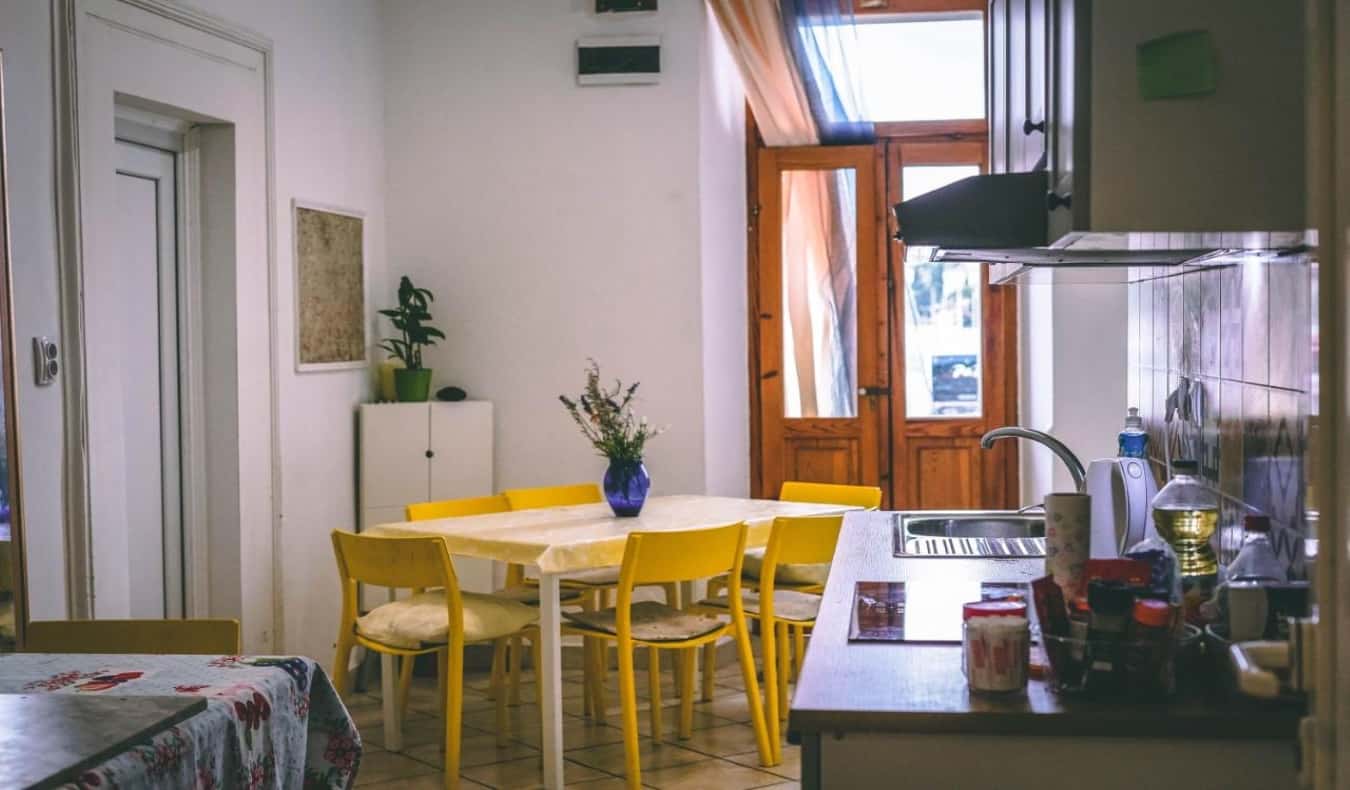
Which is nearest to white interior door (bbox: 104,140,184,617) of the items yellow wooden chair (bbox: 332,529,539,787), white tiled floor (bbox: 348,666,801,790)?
yellow wooden chair (bbox: 332,529,539,787)

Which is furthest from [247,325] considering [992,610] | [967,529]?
[992,610]

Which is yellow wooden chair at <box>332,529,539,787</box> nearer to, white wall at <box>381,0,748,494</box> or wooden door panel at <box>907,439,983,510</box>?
white wall at <box>381,0,748,494</box>

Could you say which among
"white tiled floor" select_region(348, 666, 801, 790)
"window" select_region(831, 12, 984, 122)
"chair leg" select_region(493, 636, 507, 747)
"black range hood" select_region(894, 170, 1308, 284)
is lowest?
"white tiled floor" select_region(348, 666, 801, 790)

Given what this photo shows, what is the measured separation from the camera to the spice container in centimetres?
198

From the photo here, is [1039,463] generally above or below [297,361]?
below

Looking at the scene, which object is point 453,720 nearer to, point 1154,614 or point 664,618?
point 664,618

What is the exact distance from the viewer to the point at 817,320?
677 centimetres

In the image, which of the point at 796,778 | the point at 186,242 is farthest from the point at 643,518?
the point at 186,242

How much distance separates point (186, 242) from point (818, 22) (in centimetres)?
274

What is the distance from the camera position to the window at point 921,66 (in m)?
6.71

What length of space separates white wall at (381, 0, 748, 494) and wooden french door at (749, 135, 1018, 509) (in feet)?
2.35

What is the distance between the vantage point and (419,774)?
4445mm

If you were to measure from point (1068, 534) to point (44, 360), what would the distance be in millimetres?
2718

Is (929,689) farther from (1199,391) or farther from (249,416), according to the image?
(249,416)
